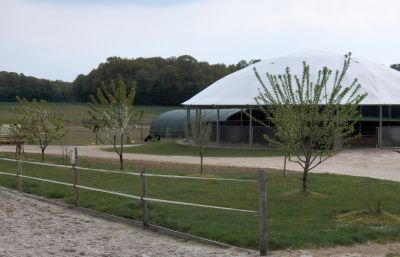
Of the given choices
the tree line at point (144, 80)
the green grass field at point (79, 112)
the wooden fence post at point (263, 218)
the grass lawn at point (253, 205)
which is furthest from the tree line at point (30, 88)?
the wooden fence post at point (263, 218)

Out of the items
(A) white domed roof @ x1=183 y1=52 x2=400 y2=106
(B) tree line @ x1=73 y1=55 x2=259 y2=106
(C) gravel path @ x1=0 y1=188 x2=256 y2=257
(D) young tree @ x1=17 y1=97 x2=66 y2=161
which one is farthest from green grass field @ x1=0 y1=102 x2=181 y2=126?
(C) gravel path @ x1=0 y1=188 x2=256 y2=257

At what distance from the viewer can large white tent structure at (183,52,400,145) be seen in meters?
→ 31.7

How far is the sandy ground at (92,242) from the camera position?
8.37 metres

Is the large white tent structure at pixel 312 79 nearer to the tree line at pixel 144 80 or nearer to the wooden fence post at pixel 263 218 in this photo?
the wooden fence post at pixel 263 218

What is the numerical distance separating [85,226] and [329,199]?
197 inches

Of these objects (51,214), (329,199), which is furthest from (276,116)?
(51,214)

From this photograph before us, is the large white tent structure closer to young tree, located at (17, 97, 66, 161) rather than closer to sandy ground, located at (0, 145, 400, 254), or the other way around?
young tree, located at (17, 97, 66, 161)

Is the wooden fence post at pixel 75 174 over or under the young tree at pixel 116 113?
under

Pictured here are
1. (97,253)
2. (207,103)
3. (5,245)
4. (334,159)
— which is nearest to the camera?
(97,253)

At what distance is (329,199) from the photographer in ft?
41.2

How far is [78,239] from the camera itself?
372 inches

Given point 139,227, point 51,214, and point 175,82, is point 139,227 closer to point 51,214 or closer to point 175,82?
point 51,214

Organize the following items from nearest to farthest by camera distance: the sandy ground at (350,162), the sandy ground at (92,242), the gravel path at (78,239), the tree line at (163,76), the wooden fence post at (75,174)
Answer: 1. the sandy ground at (92,242)
2. the gravel path at (78,239)
3. the wooden fence post at (75,174)
4. the sandy ground at (350,162)
5. the tree line at (163,76)

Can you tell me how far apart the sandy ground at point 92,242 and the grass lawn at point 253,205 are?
0.37 meters
